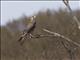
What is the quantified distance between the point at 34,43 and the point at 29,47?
0.30 metres

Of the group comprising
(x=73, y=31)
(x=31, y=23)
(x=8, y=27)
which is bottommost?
(x=8, y=27)

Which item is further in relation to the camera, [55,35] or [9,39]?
[9,39]

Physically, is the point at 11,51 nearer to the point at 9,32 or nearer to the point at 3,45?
the point at 3,45

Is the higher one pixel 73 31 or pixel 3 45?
pixel 73 31

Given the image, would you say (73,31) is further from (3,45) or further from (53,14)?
(53,14)

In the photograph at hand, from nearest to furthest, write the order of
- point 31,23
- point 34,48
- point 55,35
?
point 55,35 → point 31,23 → point 34,48

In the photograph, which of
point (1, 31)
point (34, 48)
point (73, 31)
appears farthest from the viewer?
point (1, 31)

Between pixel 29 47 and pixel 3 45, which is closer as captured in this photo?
pixel 29 47

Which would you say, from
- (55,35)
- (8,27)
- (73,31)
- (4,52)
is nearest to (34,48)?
(4,52)

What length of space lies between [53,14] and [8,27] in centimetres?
177

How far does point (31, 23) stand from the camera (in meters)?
1.97

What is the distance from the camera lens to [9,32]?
43.4ft

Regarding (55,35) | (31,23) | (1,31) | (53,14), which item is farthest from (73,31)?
(53,14)

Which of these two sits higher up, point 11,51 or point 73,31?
point 73,31
